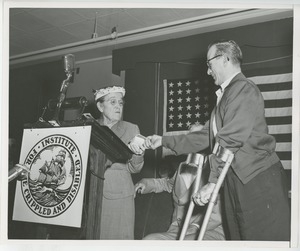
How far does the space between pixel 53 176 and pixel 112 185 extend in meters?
0.29

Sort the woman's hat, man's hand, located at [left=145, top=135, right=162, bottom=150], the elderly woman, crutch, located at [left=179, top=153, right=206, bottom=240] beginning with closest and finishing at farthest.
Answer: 1. the elderly woman
2. crutch, located at [left=179, top=153, right=206, bottom=240]
3. man's hand, located at [left=145, top=135, right=162, bottom=150]
4. the woman's hat

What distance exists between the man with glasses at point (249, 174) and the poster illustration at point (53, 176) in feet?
1.20

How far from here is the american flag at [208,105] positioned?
112 cm

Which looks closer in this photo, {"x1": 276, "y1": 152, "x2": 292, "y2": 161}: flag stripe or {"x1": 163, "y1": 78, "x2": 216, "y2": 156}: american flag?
{"x1": 276, "y1": 152, "x2": 292, "y2": 161}: flag stripe

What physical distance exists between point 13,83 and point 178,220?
0.75 metres

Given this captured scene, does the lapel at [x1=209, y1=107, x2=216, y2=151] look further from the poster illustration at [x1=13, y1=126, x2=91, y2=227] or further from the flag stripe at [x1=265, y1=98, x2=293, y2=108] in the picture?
the poster illustration at [x1=13, y1=126, x2=91, y2=227]

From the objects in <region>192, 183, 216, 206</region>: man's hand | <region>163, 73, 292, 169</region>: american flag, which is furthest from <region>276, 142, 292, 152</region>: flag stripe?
<region>192, 183, 216, 206</region>: man's hand

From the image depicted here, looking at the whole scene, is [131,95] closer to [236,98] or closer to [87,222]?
[236,98]

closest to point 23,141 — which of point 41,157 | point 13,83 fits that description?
point 41,157

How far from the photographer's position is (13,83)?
1201 millimetres

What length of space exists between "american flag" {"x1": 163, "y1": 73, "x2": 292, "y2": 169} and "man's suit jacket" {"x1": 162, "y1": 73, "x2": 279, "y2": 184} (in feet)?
0.11

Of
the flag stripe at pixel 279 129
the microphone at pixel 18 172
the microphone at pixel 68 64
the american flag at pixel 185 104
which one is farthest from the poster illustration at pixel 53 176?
the flag stripe at pixel 279 129

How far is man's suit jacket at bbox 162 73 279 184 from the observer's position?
108 centimetres
